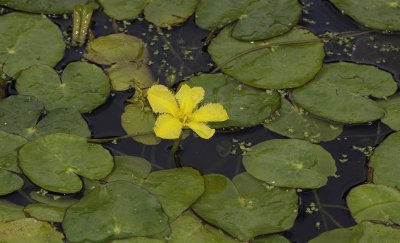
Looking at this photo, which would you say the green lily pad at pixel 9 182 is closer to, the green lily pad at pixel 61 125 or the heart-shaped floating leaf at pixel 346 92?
the green lily pad at pixel 61 125

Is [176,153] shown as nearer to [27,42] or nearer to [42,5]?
[27,42]

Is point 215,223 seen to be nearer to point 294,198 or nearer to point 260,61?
point 294,198

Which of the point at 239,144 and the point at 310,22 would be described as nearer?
the point at 239,144

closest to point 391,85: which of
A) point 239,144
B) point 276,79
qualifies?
point 276,79

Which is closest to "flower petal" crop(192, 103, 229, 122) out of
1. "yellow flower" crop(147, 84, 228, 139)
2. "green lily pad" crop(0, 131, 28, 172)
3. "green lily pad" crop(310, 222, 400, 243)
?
"yellow flower" crop(147, 84, 228, 139)

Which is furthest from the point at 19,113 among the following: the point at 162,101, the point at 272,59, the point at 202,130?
the point at 272,59

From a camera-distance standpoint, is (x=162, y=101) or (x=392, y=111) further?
(x=392, y=111)
